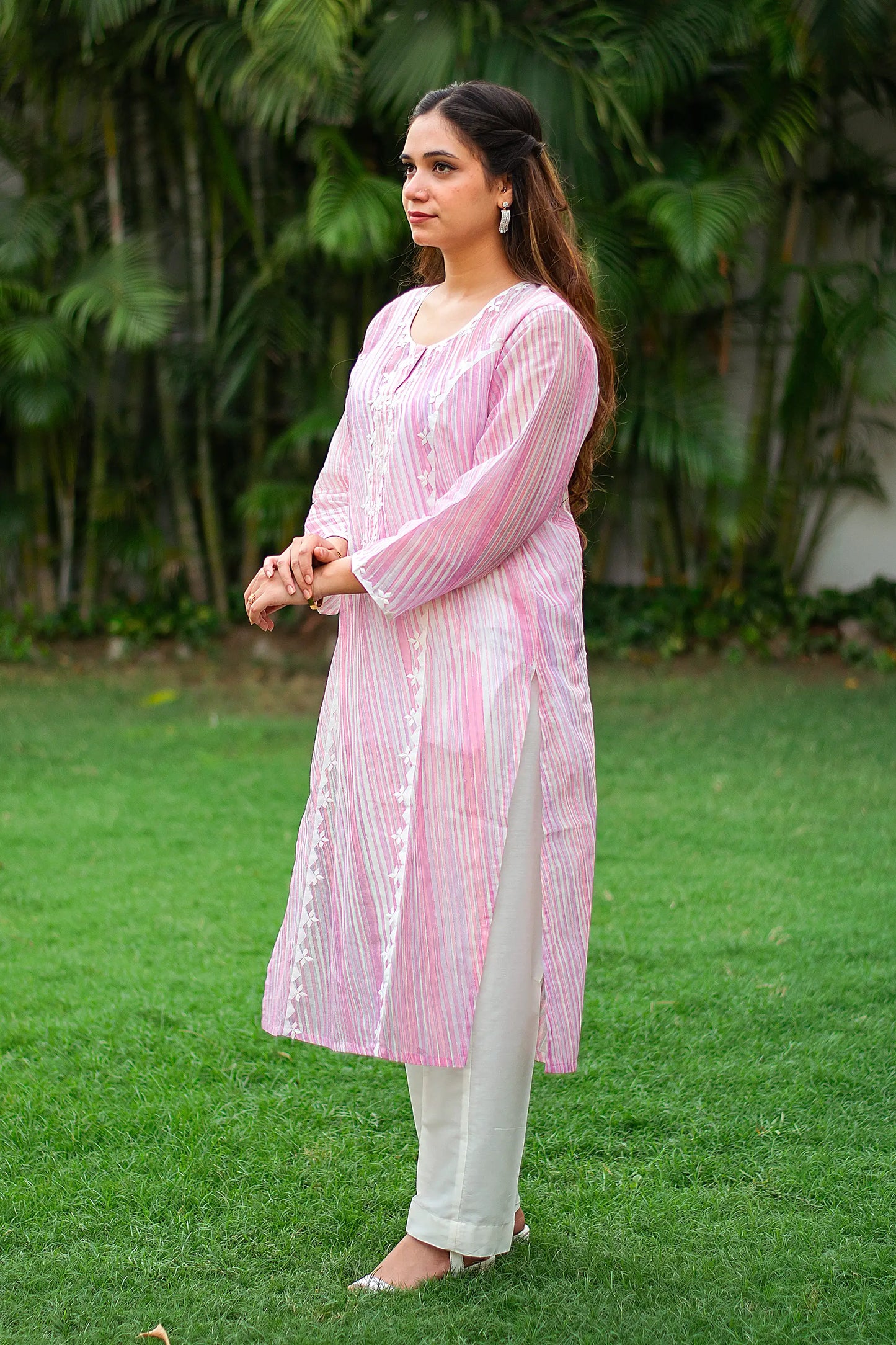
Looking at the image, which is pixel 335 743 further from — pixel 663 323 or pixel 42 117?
pixel 42 117

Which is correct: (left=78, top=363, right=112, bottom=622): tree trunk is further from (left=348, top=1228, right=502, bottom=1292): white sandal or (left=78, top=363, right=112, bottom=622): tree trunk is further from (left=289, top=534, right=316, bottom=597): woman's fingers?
(left=348, top=1228, right=502, bottom=1292): white sandal

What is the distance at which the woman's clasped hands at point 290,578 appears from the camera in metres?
1.97

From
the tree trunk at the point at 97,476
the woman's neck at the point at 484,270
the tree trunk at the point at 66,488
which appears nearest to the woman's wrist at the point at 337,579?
the woman's neck at the point at 484,270

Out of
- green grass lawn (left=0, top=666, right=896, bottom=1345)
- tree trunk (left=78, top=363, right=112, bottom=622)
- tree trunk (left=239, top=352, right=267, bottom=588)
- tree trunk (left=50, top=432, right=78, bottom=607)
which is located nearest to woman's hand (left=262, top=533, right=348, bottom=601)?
green grass lawn (left=0, top=666, right=896, bottom=1345)

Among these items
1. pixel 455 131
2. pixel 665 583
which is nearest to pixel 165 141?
pixel 665 583

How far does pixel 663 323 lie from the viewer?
6.78 m

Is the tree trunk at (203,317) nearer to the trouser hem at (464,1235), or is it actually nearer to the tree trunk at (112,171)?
the tree trunk at (112,171)

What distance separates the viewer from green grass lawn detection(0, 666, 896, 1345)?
79.0 inches

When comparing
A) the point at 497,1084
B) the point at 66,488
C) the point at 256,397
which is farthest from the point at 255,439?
the point at 497,1084

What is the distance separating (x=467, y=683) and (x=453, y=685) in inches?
0.8

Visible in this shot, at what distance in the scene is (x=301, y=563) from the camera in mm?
1966

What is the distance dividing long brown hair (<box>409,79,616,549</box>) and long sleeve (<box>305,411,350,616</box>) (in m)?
0.37

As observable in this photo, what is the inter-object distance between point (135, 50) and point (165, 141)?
693mm

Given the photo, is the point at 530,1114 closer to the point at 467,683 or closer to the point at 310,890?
the point at 310,890
